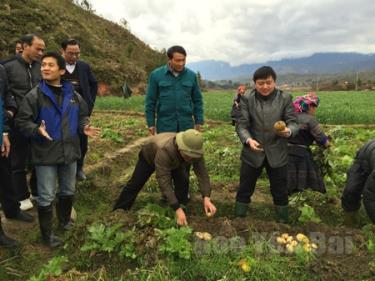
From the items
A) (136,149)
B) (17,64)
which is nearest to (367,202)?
(17,64)

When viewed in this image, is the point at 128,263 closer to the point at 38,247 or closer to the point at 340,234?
the point at 38,247

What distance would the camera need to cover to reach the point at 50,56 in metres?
4.13

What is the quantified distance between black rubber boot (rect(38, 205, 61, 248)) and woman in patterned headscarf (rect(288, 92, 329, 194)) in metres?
3.01

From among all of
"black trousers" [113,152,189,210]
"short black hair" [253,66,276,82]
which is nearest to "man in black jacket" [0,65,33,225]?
"black trousers" [113,152,189,210]

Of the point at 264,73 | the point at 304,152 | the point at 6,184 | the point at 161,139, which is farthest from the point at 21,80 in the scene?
the point at 304,152

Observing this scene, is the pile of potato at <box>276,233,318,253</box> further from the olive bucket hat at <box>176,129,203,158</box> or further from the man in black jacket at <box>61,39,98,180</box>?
the man in black jacket at <box>61,39,98,180</box>

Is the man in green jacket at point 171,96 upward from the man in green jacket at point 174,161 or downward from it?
upward

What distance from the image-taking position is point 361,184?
4660mm

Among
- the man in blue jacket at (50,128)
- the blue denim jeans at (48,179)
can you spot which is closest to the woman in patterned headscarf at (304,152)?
the man in blue jacket at (50,128)

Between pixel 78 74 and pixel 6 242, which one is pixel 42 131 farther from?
pixel 78 74

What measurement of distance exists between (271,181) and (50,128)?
2530 mm

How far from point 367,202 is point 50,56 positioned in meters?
3.54

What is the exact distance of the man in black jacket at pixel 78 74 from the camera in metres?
5.54

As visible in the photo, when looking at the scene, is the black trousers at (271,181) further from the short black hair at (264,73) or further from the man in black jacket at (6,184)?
the man in black jacket at (6,184)
